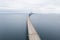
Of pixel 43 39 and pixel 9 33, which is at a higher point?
pixel 9 33

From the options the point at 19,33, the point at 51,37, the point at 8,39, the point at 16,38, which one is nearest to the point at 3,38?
the point at 8,39

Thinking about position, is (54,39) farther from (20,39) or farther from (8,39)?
(8,39)

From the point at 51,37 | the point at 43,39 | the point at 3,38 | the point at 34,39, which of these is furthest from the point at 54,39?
the point at 34,39

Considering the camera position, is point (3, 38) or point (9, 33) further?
point (9, 33)

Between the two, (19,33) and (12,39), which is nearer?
(12,39)

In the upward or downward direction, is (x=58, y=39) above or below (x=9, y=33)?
below

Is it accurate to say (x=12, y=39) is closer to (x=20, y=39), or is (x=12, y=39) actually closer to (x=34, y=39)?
(x=20, y=39)

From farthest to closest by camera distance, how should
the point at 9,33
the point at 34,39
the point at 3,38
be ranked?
the point at 9,33 → the point at 3,38 → the point at 34,39

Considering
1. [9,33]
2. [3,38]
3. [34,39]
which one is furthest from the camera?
[9,33]

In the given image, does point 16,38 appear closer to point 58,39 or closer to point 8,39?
point 8,39
